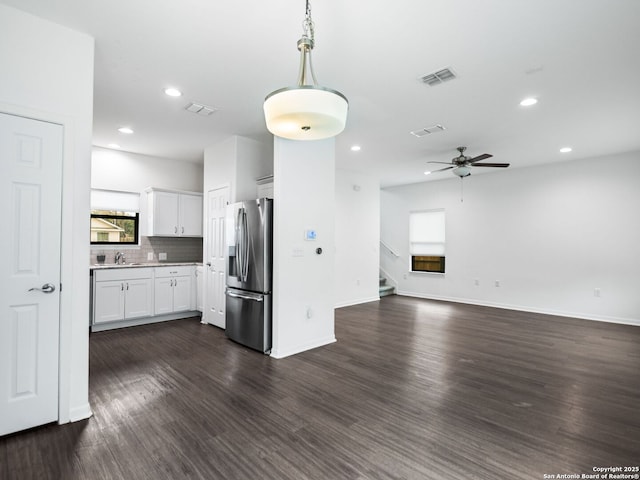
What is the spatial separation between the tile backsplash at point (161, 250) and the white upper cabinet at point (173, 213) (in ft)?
1.13

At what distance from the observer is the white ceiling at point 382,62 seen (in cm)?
224

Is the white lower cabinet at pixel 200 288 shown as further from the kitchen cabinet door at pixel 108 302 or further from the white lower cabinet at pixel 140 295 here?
the kitchen cabinet door at pixel 108 302

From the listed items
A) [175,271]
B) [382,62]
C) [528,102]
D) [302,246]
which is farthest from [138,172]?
[528,102]

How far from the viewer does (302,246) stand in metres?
4.07

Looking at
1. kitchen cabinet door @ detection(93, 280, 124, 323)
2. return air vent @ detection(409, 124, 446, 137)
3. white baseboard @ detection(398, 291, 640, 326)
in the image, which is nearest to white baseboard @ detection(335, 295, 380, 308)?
white baseboard @ detection(398, 291, 640, 326)

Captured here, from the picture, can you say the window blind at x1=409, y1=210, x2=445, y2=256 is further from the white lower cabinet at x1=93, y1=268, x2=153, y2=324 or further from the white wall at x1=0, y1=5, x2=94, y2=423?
the white wall at x1=0, y1=5, x2=94, y2=423

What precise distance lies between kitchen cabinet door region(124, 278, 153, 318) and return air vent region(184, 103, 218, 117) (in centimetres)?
284

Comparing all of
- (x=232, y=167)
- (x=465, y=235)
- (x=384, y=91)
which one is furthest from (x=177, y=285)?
(x=465, y=235)

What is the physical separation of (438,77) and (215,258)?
153 inches

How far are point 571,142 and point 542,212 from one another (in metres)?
1.80

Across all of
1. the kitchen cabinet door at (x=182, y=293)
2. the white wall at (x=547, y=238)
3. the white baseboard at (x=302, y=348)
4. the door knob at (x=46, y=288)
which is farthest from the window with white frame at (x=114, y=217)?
the white wall at (x=547, y=238)

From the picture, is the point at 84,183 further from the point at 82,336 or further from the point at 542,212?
the point at 542,212

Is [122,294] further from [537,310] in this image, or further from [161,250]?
[537,310]

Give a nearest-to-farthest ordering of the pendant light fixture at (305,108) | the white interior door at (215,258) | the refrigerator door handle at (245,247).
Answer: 1. the pendant light fixture at (305,108)
2. the refrigerator door handle at (245,247)
3. the white interior door at (215,258)
